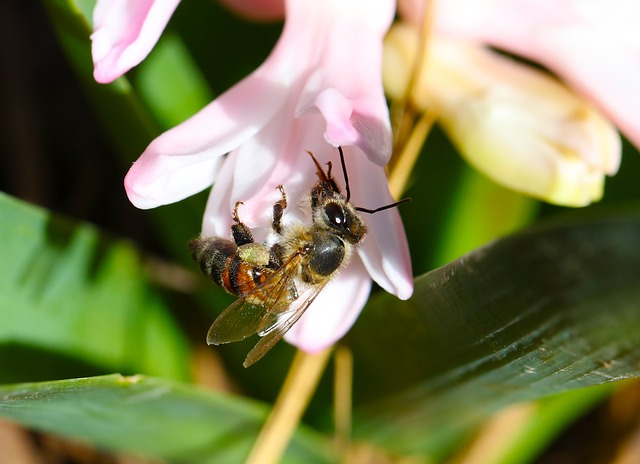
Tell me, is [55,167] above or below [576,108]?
below

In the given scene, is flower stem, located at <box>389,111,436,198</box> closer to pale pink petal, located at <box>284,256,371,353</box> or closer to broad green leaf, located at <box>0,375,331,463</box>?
pale pink petal, located at <box>284,256,371,353</box>

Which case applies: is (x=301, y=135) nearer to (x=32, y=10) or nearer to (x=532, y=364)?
(x=532, y=364)

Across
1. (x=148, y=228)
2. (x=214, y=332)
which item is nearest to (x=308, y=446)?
(x=214, y=332)

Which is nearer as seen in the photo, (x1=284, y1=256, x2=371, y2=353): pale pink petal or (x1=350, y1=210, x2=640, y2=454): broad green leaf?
(x1=350, y1=210, x2=640, y2=454): broad green leaf

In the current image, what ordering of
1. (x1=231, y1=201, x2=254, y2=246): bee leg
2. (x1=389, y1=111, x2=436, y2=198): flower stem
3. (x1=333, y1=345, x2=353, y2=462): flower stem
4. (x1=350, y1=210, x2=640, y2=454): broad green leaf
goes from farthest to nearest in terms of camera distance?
(x1=333, y1=345, x2=353, y2=462): flower stem
(x1=389, y1=111, x2=436, y2=198): flower stem
(x1=231, y1=201, x2=254, y2=246): bee leg
(x1=350, y1=210, x2=640, y2=454): broad green leaf

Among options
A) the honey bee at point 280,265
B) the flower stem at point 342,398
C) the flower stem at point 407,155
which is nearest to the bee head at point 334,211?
the honey bee at point 280,265

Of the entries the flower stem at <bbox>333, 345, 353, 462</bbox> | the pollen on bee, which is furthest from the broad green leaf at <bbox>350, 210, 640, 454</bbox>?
the pollen on bee

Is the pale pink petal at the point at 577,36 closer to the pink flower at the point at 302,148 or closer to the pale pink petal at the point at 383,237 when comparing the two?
the pink flower at the point at 302,148

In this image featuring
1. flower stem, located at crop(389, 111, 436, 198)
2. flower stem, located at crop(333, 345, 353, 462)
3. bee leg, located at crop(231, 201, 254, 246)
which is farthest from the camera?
flower stem, located at crop(333, 345, 353, 462)
